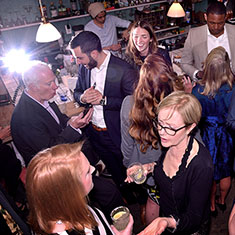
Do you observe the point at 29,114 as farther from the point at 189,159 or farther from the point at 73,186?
the point at 189,159

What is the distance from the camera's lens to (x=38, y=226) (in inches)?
47.6

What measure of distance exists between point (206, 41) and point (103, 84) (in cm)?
149

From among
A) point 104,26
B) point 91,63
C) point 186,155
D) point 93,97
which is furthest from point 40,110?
point 104,26

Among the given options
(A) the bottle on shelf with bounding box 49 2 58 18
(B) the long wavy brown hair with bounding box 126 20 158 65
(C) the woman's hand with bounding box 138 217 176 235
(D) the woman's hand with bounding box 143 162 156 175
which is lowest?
(C) the woman's hand with bounding box 138 217 176 235

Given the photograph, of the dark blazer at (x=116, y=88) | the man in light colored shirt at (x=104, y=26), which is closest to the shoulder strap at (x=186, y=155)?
the dark blazer at (x=116, y=88)

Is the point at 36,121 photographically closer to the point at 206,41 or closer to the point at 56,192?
the point at 56,192

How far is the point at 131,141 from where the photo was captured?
1869 millimetres

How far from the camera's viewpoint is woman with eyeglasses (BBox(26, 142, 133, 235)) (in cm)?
113

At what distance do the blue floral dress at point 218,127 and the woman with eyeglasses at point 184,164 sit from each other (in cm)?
74

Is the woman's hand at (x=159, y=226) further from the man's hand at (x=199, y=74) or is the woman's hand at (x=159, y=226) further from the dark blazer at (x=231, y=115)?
the man's hand at (x=199, y=74)

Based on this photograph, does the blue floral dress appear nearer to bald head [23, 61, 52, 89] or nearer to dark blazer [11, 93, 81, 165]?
dark blazer [11, 93, 81, 165]

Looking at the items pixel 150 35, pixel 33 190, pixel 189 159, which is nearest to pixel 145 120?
pixel 189 159

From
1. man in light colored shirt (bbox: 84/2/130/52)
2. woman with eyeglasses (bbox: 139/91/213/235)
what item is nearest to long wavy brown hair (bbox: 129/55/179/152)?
woman with eyeglasses (bbox: 139/91/213/235)

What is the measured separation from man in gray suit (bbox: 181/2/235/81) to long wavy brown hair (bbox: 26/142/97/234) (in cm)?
223
